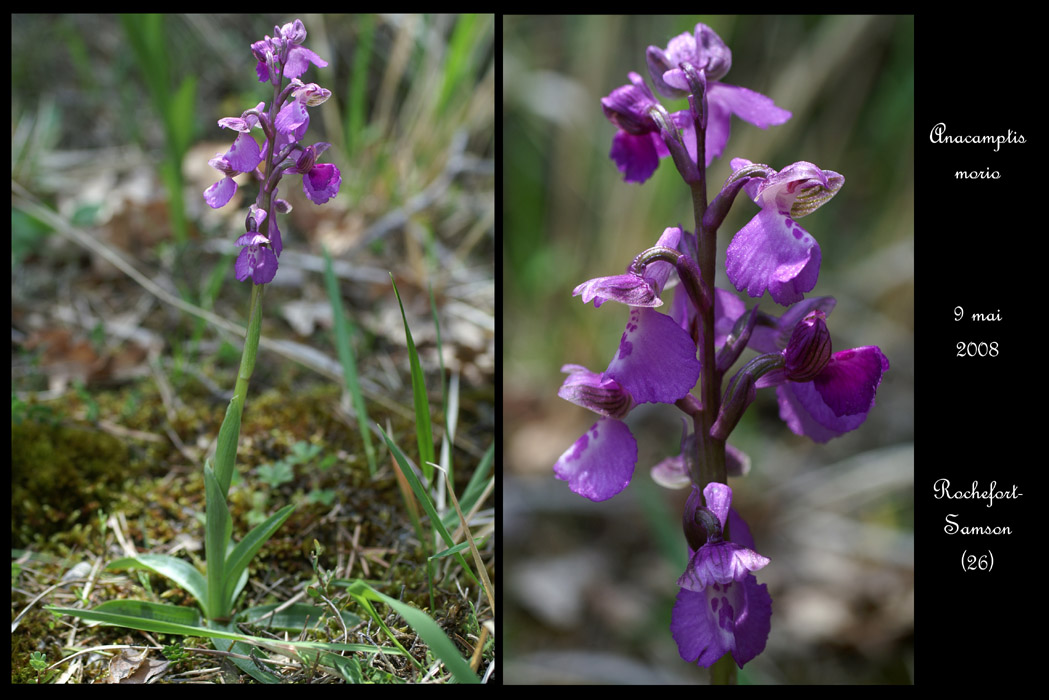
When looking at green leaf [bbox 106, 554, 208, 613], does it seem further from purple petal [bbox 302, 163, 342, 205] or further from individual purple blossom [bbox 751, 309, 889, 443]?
→ individual purple blossom [bbox 751, 309, 889, 443]

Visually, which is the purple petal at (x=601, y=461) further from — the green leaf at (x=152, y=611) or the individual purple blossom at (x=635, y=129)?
the green leaf at (x=152, y=611)

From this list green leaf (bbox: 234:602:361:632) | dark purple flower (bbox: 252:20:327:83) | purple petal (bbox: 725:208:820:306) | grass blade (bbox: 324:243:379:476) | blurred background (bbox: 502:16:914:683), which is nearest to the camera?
purple petal (bbox: 725:208:820:306)

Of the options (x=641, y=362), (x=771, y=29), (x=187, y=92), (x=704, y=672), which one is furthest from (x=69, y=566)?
(x=771, y=29)

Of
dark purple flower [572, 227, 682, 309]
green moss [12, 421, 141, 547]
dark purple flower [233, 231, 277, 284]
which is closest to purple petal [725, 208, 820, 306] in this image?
dark purple flower [572, 227, 682, 309]

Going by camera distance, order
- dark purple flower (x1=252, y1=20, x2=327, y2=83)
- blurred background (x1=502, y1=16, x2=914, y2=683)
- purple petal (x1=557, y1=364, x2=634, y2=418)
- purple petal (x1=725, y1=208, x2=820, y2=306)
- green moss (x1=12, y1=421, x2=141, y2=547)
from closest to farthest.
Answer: purple petal (x1=725, y1=208, x2=820, y2=306)
purple petal (x1=557, y1=364, x2=634, y2=418)
dark purple flower (x1=252, y1=20, x2=327, y2=83)
green moss (x1=12, y1=421, x2=141, y2=547)
blurred background (x1=502, y1=16, x2=914, y2=683)

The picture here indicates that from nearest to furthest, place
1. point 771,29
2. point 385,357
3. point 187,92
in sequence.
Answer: point 385,357 < point 187,92 < point 771,29

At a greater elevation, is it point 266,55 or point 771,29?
point 771,29

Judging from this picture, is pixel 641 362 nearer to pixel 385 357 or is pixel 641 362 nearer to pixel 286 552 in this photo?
pixel 286 552
